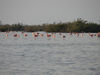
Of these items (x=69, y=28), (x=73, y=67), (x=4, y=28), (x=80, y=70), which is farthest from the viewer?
(x=4, y=28)

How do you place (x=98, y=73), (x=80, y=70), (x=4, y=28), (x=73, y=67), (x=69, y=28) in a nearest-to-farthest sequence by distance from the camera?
(x=98, y=73) < (x=80, y=70) < (x=73, y=67) < (x=69, y=28) < (x=4, y=28)

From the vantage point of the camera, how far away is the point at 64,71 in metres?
6.88

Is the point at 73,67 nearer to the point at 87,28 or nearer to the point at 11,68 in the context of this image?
the point at 11,68

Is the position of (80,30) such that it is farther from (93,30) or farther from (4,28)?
(4,28)

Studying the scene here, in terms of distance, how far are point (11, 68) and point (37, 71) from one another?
1.15m

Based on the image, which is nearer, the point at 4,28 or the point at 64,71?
the point at 64,71

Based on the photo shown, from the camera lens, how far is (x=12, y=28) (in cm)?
6750

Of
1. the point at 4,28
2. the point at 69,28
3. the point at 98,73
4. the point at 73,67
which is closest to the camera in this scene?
the point at 98,73

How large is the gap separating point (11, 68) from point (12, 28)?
61.4 metres

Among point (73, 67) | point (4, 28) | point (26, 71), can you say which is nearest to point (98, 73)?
point (73, 67)

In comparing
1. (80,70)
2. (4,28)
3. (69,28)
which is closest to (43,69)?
(80,70)

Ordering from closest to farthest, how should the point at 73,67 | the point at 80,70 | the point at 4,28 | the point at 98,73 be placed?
the point at 98,73 → the point at 80,70 → the point at 73,67 → the point at 4,28

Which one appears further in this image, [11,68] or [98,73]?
[11,68]

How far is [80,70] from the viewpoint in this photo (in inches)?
277
